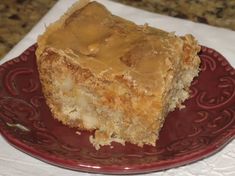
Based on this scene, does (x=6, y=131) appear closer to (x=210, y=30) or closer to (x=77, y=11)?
(x=77, y=11)

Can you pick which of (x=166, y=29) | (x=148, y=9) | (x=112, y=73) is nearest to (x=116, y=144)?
(x=112, y=73)

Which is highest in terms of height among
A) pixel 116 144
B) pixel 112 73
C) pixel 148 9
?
pixel 112 73

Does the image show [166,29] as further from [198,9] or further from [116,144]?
[116,144]

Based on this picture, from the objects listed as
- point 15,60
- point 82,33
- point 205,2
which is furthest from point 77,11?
point 205,2

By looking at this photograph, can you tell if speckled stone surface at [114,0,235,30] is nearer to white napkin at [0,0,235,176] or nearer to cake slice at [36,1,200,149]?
white napkin at [0,0,235,176]

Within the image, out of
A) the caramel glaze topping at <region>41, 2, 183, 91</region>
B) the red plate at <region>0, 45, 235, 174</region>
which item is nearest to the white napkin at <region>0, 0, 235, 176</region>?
the red plate at <region>0, 45, 235, 174</region>
